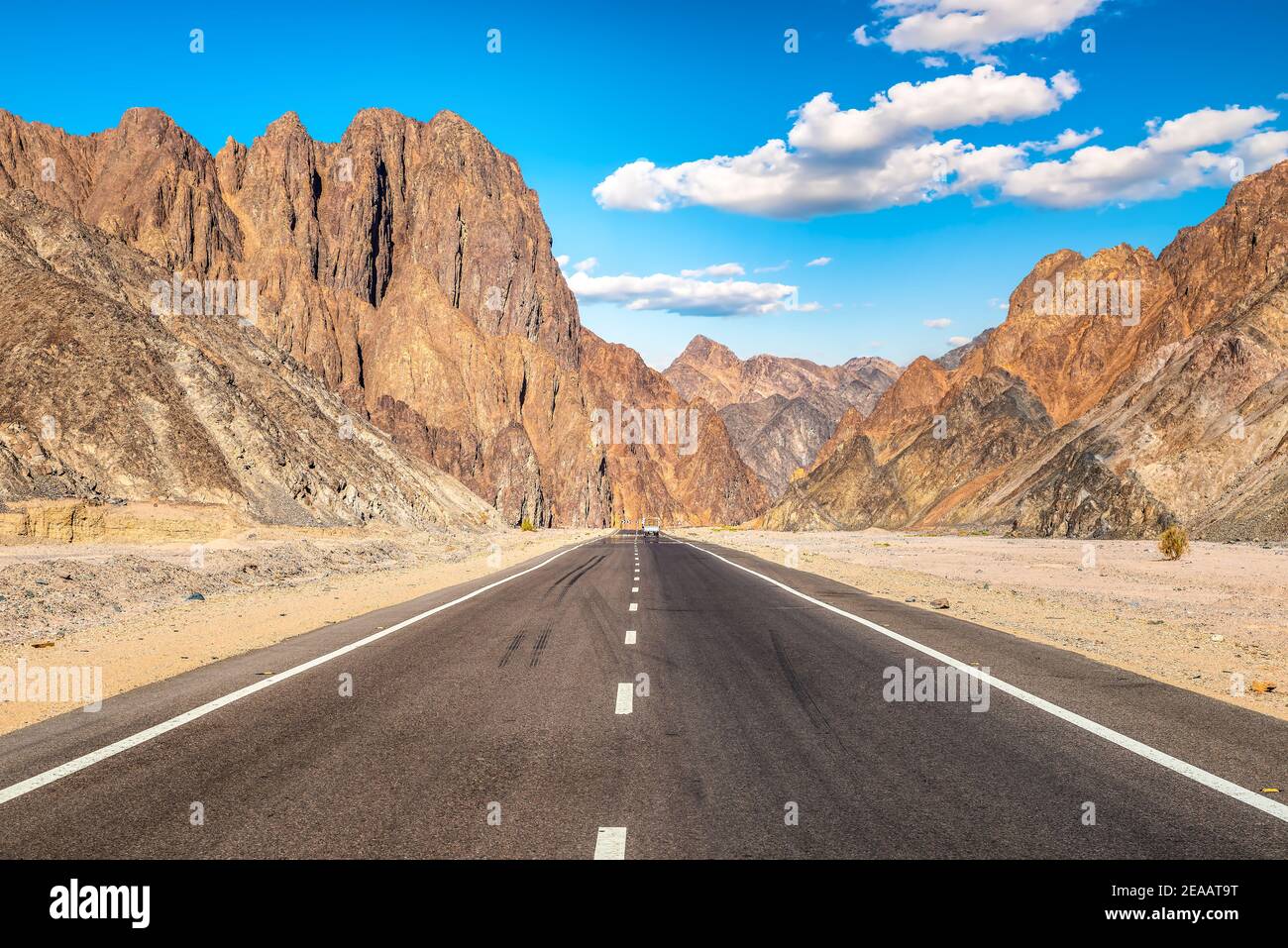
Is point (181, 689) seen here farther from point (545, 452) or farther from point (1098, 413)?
point (545, 452)

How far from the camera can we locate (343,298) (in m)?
143

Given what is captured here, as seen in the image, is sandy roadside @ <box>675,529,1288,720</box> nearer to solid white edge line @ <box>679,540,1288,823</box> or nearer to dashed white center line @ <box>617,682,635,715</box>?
solid white edge line @ <box>679,540,1288,823</box>

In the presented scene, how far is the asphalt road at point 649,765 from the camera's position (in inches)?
186

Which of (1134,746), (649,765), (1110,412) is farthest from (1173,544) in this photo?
(1110,412)

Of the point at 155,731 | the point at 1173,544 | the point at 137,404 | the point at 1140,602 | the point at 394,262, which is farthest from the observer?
the point at 394,262

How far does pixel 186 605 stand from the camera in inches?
732

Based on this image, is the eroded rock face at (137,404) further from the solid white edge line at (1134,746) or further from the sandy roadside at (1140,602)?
the solid white edge line at (1134,746)

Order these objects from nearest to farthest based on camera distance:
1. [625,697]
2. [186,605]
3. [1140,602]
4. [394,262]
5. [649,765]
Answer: [649,765], [625,697], [186,605], [1140,602], [394,262]

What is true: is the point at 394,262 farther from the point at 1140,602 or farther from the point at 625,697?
the point at 625,697

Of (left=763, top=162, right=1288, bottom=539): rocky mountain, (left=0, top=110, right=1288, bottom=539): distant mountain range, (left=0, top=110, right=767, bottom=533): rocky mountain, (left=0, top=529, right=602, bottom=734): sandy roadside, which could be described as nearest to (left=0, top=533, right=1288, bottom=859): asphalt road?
(left=0, top=529, right=602, bottom=734): sandy roadside

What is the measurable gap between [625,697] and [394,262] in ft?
534

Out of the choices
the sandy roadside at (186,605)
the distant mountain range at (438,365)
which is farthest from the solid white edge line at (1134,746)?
the distant mountain range at (438,365)

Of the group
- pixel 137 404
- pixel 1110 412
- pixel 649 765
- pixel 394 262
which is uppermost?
pixel 394 262

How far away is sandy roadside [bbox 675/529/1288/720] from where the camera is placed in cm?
1090
